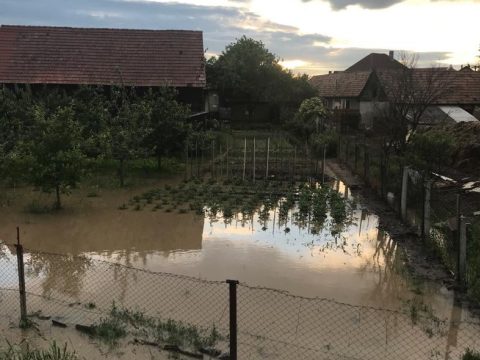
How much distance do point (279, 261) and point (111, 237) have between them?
13.2ft

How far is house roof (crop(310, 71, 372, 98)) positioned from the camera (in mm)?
39131

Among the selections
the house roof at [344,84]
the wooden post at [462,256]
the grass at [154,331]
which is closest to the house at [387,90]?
the house roof at [344,84]

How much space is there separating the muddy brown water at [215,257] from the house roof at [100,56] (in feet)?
38.8

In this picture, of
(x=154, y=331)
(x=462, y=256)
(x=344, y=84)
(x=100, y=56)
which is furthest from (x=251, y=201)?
(x=344, y=84)

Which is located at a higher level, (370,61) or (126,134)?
(370,61)

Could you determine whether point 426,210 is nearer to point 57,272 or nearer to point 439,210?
point 439,210

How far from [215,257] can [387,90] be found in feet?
54.1

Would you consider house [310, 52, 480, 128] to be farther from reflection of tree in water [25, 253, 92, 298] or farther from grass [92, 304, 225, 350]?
grass [92, 304, 225, 350]

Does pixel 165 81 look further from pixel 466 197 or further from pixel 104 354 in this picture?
pixel 104 354

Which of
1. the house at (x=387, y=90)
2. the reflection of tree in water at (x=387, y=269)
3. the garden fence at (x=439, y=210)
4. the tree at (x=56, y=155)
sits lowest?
the reflection of tree in water at (x=387, y=269)

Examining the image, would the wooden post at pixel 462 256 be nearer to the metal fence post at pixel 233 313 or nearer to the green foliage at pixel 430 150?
the green foliage at pixel 430 150

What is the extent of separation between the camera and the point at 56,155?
13227mm

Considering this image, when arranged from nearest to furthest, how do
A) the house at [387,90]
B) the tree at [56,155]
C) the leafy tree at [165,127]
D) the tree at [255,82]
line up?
the tree at [56,155] < the leafy tree at [165,127] < the house at [387,90] < the tree at [255,82]

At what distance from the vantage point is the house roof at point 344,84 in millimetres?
39131
